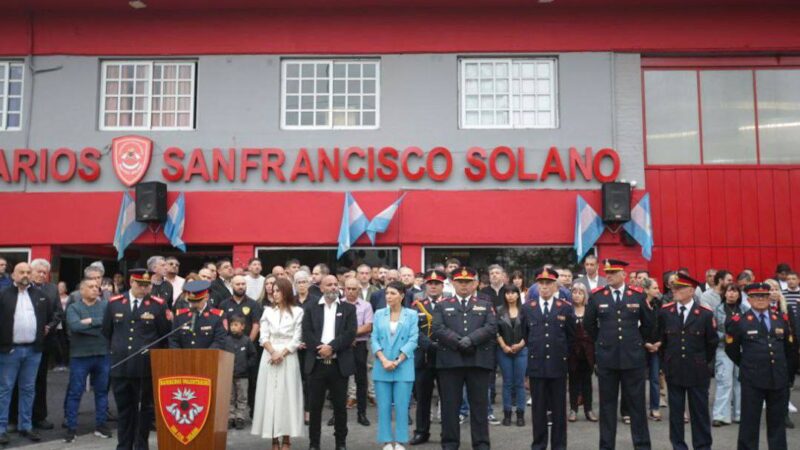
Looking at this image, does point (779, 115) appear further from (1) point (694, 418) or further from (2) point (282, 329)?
(2) point (282, 329)

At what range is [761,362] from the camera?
820 centimetres

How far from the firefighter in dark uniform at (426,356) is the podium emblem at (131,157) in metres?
7.66

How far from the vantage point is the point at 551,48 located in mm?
14930

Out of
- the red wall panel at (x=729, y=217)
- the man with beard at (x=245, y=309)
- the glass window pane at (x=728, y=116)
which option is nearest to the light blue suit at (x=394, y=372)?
the man with beard at (x=245, y=309)

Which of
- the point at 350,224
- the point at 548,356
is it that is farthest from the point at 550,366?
the point at 350,224

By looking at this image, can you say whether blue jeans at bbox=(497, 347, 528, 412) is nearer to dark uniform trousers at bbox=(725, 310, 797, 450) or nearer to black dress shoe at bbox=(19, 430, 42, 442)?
dark uniform trousers at bbox=(725, 310, 797, 450)

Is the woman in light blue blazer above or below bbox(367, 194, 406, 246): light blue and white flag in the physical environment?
below

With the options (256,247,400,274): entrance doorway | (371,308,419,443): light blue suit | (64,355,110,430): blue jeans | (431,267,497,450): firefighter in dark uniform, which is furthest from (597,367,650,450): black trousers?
(256,247,400,274): entrance doorway

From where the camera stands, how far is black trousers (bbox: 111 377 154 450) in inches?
325

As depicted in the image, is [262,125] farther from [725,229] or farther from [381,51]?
[725,229]

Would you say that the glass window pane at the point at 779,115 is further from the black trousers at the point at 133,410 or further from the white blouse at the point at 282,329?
the black trousers at the point at 133,410

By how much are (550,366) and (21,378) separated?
6507 mm

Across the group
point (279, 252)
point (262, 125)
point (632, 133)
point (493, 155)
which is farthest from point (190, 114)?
point (632, 133)

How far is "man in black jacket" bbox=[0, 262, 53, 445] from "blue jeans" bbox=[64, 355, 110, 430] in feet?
1.49
